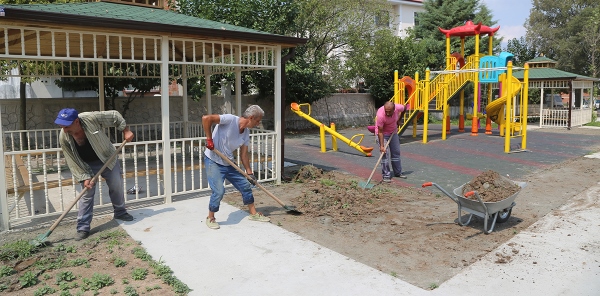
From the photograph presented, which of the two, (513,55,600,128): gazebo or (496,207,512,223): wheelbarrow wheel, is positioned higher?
(513,55,600,128): gazebo

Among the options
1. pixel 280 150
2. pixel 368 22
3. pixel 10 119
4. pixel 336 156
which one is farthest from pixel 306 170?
pixel 368 22

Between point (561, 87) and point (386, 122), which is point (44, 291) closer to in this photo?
point (386, 122)

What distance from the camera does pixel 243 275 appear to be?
446 cm

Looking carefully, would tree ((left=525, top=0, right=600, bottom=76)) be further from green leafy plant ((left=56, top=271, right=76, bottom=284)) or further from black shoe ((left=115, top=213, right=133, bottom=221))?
green leafy plant ((left=56, top=271, right=76, bottom=284))

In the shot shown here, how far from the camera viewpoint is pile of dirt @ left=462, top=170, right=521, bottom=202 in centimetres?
582

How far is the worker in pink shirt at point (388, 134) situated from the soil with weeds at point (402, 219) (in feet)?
1.62

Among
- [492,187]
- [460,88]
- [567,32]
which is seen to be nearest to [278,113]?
[492,187]

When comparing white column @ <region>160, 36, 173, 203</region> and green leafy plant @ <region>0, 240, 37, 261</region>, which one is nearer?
green leafy plant @ <region>0, 240, 37, 261</region>

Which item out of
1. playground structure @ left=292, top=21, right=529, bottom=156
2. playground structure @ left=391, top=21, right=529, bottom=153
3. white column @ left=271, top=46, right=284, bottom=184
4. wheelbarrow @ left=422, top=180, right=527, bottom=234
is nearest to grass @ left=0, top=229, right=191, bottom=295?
wheelbarrow @ left=422, top=180, right=527, bottom=234

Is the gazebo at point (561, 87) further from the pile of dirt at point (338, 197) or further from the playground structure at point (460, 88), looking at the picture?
the pile of dirt at point (338, 197)

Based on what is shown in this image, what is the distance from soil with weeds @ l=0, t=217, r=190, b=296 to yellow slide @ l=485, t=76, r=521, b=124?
41.9ft

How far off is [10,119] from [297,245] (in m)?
11.6

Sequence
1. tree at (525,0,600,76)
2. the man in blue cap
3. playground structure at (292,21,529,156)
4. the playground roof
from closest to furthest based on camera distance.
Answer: the man in blue cap, playground structure at (292,21,529,156), the playground roof, tree at (525,0,600,76)

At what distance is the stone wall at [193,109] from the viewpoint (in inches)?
517
